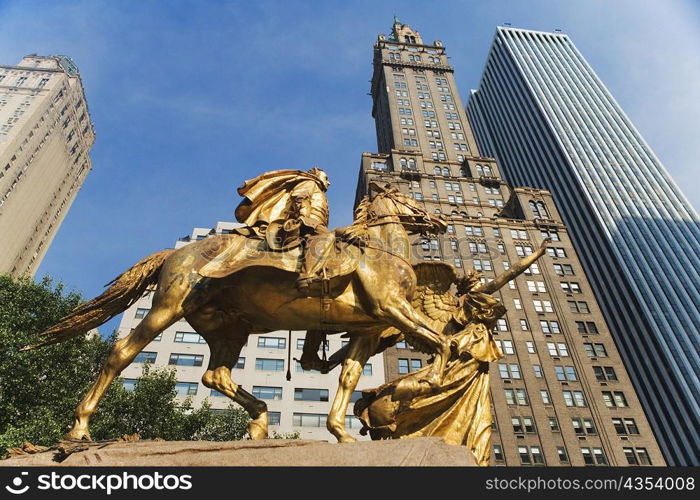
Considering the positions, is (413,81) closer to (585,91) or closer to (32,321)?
(585,91)

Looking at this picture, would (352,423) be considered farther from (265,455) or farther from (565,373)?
(265,455)

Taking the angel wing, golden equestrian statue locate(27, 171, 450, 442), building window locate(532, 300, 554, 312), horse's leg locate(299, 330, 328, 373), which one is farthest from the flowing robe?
building window locate(532, 300, 554, 312)

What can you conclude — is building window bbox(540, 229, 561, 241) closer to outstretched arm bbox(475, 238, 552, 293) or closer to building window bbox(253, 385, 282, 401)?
building window bbox(253, 385, 282, 401)

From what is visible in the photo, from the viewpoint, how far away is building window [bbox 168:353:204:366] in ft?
130

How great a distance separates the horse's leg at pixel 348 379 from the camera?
270 inches

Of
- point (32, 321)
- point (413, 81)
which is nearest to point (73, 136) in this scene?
point (413, 81)

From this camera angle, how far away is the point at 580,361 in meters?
51.2

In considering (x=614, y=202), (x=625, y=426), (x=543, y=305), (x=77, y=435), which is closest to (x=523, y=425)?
(x=625, y=426)

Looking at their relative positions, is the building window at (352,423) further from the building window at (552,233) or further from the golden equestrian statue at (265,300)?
the building window at (552,233)

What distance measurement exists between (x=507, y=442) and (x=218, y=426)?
29559mm

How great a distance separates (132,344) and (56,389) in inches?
601

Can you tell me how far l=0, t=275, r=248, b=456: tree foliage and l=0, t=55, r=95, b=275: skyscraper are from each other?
66.6 meters

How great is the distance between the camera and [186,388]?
38.0 meters

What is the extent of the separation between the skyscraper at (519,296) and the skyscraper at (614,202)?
2196 cm
